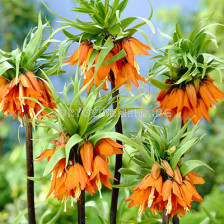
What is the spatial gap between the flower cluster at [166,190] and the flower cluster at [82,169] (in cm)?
13

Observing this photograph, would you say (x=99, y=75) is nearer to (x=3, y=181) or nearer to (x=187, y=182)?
(x=187, y=182)

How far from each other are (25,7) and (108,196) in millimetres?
3166

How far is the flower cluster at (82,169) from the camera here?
941mm

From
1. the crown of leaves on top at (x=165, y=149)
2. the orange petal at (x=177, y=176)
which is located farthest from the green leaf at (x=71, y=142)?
the orange petal at (x=177, y=176)

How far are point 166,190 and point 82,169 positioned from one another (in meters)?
0.25

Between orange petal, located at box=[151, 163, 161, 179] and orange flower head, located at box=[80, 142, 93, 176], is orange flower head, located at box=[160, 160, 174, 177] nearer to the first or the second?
orange petal, located at box=[151, 163, 161, 179]

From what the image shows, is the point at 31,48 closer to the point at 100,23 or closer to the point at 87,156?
the point at 100,23

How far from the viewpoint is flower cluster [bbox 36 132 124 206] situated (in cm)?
94

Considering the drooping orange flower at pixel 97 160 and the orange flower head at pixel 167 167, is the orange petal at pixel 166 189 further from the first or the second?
the drooping orange flower at pixel 97 160

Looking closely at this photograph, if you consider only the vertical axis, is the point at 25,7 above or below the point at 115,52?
above

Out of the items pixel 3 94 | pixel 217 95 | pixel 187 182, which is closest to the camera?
pixel 187 182

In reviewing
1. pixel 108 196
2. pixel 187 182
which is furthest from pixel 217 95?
pixel 108 196

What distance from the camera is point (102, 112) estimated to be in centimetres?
107

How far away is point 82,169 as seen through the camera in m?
0.96
